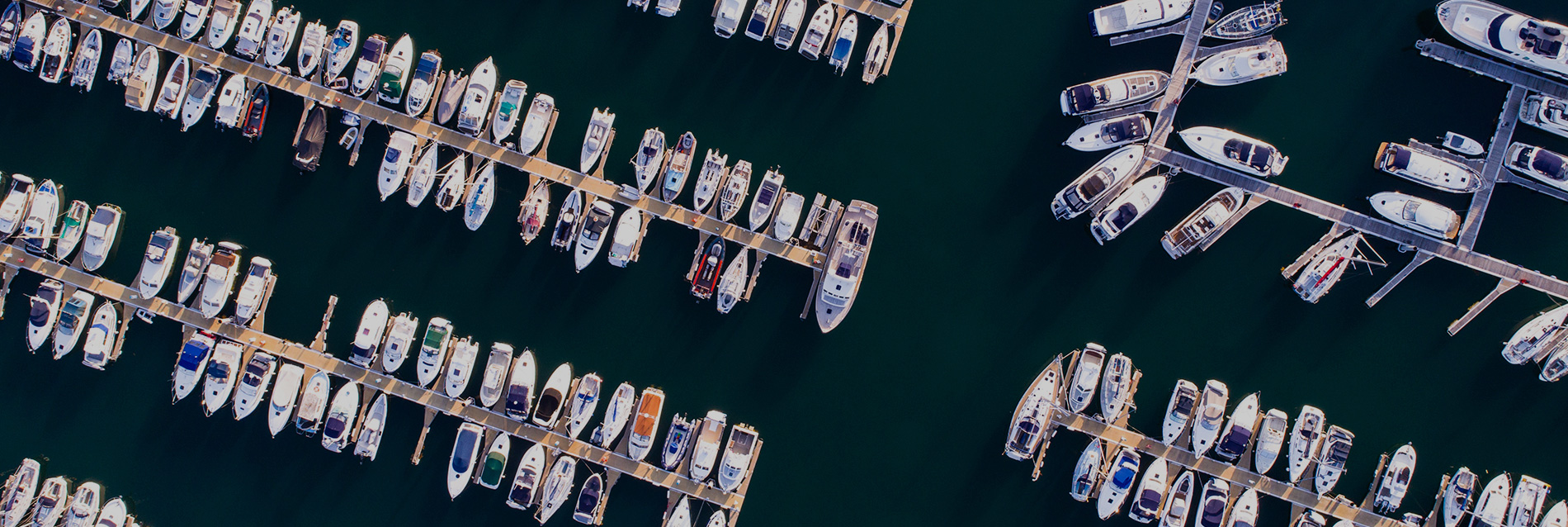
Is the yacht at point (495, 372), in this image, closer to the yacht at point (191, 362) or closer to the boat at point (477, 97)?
the boat at point (477, 97)

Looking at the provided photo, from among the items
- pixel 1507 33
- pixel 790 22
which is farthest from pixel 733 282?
pixel 1507 33

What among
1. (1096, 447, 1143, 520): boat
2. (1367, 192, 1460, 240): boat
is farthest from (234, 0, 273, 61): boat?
(1367, 192, 1460, 240): boat

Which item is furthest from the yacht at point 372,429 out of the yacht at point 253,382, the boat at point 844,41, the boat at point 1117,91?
the boat at point 1117,91

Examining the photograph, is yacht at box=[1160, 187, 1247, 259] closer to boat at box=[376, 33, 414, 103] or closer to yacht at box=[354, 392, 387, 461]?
boat at box=[376, 33, 414, 103]

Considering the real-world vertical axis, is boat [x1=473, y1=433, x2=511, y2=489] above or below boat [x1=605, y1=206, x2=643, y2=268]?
below

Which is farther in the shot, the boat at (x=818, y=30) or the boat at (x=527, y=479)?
the boat at (x=527, y=479)

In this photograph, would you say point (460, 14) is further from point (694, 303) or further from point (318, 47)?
point (694, 303)

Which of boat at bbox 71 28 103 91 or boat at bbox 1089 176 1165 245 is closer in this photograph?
boat at bbox 1089 176 1165 245
